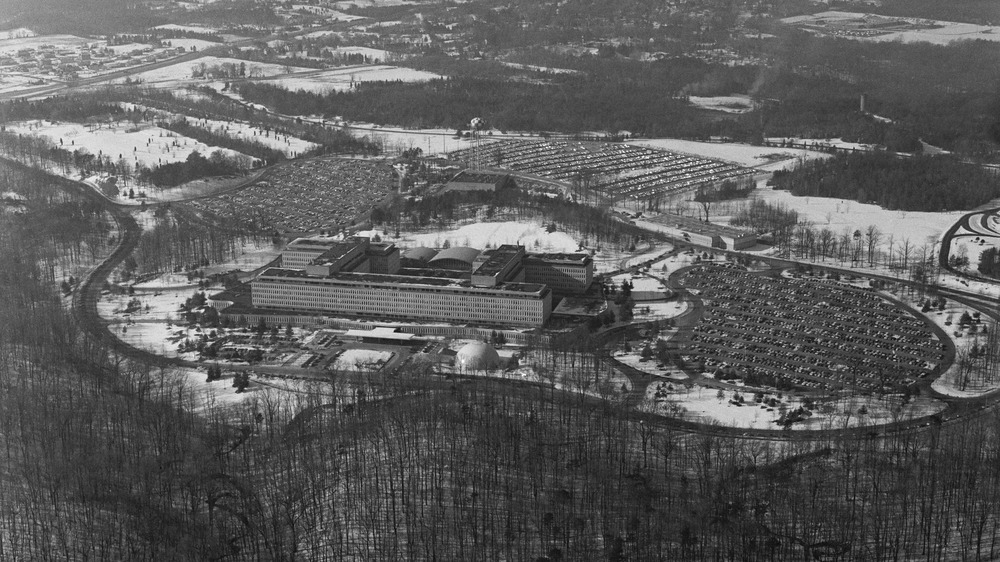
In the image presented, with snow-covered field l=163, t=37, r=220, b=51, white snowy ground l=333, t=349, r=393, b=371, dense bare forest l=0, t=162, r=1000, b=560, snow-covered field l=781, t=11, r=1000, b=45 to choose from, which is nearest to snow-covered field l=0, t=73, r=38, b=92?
snow-covered field l=163, t=37, r=220, b=51

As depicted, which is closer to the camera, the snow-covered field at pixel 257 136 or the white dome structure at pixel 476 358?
the white dome structure at pixel 476 358

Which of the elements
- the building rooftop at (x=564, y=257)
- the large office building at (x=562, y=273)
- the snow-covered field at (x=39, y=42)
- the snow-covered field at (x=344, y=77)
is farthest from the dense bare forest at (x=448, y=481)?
the snow-covered field at (x=39, y=42)

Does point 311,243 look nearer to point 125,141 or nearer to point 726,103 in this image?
point 125,141

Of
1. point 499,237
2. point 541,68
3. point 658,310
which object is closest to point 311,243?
point 499,237

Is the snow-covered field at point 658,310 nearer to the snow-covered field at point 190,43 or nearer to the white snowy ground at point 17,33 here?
the white snowy ground at point 17,33

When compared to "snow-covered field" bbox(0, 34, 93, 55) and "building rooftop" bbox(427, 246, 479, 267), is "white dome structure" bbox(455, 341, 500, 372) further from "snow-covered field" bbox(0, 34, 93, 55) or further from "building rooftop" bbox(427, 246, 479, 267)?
"snow-covered field" bbox(0, 34, 93, 55)

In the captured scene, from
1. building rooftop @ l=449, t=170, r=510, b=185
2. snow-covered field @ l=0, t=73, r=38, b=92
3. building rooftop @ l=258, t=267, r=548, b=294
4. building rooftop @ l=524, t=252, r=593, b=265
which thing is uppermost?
snow-covered field @ l=0, t=73, r=38, b=92

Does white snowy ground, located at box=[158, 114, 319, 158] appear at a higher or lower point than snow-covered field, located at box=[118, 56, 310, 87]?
lower
